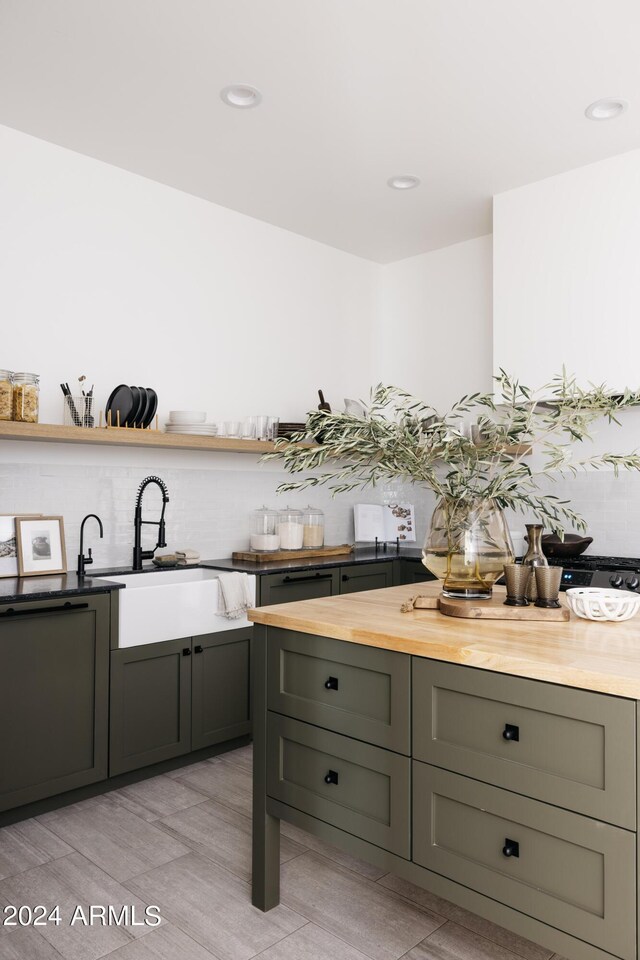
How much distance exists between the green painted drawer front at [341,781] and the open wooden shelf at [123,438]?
1835mm

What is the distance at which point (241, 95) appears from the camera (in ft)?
11.1

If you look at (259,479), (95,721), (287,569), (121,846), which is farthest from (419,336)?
(121,846)

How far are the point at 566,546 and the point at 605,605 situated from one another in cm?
219

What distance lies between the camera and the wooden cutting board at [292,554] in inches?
173

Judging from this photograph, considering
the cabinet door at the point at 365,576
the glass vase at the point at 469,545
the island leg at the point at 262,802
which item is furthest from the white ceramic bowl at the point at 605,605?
the cabinet door at the point at 365,576

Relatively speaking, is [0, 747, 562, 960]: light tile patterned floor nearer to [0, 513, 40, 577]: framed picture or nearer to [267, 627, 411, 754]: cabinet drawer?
[267, 627, 411, 754]: cabinet drawer

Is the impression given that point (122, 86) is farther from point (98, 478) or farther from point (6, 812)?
point (6, 812)

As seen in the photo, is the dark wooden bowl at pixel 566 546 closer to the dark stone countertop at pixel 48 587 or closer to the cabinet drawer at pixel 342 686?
the cabinet drawer at pixel 342 686

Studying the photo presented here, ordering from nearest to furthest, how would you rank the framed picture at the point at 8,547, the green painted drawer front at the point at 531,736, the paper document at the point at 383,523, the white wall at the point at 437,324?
the green painted drawer front at the point at 531,736 < the framed picture at the point at 8,547 < the white wall at the point at 437,324 < the paper document at the point at 383,523

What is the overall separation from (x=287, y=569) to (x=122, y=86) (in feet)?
8.44

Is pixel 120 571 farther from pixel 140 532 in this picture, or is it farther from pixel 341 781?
pixel 341 781

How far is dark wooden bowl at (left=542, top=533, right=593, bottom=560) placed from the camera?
13.7ft

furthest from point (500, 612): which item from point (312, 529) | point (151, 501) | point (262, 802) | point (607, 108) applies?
point (312, 529)

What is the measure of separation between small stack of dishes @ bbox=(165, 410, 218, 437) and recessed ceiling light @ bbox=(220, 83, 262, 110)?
1598mm
